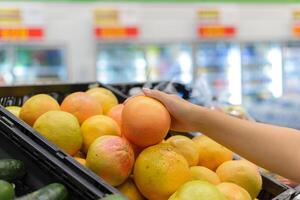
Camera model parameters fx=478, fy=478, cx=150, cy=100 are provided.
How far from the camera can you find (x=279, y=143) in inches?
50.2

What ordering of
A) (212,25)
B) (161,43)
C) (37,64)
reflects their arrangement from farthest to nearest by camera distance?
(212,25) → (161,43) → (37,64)

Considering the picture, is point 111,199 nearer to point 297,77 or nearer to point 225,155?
point 225,155

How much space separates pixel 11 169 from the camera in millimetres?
1188

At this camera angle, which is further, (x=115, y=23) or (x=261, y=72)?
(x=261, y=72)

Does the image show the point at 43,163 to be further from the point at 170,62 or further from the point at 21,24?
the point at 170,62

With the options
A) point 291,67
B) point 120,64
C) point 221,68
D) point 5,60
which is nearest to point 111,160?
point 5,60

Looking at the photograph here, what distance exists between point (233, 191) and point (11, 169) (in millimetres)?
588

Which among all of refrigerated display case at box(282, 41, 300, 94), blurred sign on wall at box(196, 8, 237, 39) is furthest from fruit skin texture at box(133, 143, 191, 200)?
refrigerated display case at box(282, 41, 300, 94)

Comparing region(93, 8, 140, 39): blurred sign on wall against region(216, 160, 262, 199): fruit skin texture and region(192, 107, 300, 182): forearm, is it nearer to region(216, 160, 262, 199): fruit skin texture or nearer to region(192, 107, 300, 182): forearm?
region(216, 160, 262, 199): fruit skin texture

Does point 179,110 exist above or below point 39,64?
above

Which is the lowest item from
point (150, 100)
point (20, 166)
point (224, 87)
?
point (224, 87)

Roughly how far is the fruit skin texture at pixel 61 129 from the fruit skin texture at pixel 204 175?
0.34 metres

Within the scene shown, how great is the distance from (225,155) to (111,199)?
2.12 feet

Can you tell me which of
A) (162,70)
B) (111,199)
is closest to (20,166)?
(111,199)
